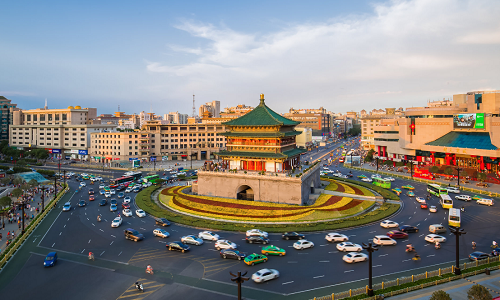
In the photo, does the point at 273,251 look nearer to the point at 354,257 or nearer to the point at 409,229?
the point at 354,257

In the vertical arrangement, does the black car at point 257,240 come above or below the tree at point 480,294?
below

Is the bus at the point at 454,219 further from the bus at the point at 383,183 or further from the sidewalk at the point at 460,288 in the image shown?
the bus at the point at 383,183

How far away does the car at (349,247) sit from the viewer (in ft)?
109

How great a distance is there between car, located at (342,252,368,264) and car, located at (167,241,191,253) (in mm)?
16400

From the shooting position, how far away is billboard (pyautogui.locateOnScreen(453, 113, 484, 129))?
80.6 metres

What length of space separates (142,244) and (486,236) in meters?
40.8

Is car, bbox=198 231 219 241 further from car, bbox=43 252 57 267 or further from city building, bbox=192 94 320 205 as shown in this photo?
city building, bbox=192 94 320 205

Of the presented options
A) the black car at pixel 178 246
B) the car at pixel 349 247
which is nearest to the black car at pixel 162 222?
the black car at pixel 178 246

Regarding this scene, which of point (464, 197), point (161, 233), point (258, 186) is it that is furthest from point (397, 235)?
point (161, 233)

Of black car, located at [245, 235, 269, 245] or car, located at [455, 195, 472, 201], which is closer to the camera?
black car, located at [245, 235, 269, 245]

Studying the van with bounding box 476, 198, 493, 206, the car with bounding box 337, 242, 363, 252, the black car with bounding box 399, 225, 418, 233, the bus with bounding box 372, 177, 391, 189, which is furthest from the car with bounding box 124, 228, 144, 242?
the van with bounding box 476, 198, 493, 206

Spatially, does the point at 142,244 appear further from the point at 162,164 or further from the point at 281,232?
the point at 162,164

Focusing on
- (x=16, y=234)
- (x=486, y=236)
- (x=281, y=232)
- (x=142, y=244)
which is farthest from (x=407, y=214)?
(x=16, y=234)

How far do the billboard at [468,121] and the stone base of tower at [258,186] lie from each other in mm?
50932
